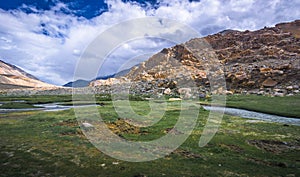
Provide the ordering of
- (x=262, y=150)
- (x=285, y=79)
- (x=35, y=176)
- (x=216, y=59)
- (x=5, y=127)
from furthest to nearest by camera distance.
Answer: (x=216, y=59) < (x=285, y=79) < (x=5, y=127) < (x=262, y=150) < (x=35, y=176)

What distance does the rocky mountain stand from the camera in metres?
81.4

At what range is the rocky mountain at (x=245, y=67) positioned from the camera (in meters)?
81.4

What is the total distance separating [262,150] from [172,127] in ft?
34.3

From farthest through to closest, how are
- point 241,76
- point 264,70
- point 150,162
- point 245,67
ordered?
point 245,67, point 241,76, point 264,70, point 150,162

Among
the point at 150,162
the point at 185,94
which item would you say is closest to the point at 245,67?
the point at 185,94

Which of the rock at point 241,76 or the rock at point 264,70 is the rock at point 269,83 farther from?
the rock at point 241,76

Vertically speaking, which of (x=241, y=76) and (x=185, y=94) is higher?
(x=241, y=76)

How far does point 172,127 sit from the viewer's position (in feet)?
86.3

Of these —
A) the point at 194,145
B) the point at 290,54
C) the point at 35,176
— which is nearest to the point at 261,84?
the point at 290,54

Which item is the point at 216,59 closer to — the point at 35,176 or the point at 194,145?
the point at 194,145

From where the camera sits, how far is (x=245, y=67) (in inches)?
4247

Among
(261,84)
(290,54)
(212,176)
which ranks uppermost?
(290,54)

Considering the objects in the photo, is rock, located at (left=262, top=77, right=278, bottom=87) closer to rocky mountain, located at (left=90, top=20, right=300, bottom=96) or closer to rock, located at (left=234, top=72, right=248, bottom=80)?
rocky mountain, located at (left=90, top=20, right=300, bottom=96)

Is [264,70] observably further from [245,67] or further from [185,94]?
[185,94]
